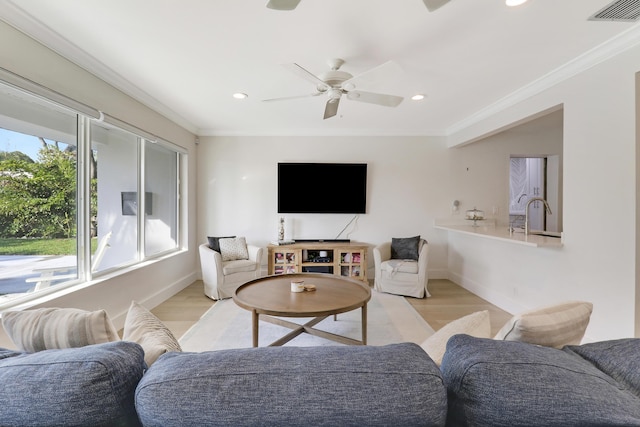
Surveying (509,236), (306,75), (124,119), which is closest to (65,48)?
(124,119)

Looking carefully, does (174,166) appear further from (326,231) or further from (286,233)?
(326,231)

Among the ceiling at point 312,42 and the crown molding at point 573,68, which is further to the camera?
the crown molding at point 573,68

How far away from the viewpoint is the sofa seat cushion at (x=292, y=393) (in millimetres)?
562

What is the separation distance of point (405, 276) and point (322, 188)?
1.85 meters

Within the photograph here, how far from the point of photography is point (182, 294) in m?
3.82

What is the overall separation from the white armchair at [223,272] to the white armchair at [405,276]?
1.79 meters

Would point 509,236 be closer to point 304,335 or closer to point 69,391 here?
point 304,335

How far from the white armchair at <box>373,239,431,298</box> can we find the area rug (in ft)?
1.33

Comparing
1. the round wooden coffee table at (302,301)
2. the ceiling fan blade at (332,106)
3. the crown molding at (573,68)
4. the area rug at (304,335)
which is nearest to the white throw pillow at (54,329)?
the round wooden coffee table at (302,301)

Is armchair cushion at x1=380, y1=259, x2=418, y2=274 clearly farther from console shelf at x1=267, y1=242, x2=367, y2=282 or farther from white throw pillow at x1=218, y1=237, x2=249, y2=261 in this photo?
white throw pillow at x1=218, y1=237, x2=249, y2=261

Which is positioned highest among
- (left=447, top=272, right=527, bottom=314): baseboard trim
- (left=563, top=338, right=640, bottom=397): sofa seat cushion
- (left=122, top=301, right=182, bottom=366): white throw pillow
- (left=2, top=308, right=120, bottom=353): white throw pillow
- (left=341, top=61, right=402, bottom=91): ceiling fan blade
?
(left=341, top=61, right=402, bottom=91): ceiling fan blade

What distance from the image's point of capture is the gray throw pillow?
13.4 ft

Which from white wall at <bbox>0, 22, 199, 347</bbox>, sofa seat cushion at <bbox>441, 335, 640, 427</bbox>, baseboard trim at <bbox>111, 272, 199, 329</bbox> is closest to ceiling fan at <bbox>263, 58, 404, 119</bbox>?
white wall at <bbox>0, 22, 199, 347</bbox>

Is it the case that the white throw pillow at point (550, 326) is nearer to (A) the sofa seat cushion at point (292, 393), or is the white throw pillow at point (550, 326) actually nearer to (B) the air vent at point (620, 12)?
(A) the sofa seat cushion at point (292, 393)
